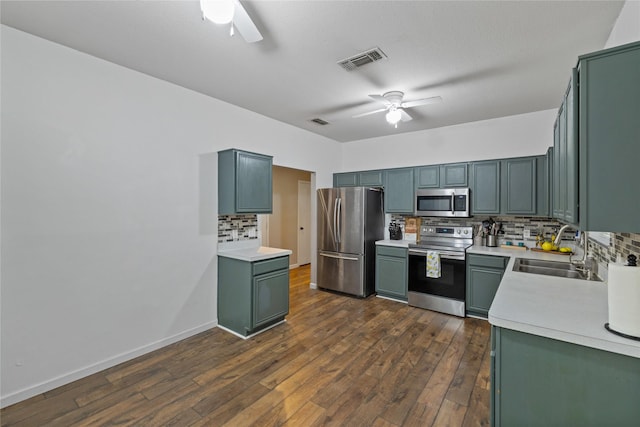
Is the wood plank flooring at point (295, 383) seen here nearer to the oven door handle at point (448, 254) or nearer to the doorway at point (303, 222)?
the oven door handle at point (448, 254)

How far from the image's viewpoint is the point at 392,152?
16.2 ft

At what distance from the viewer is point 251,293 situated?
9.93 ft

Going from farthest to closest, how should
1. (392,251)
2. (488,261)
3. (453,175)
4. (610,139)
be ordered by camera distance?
1. (392,251)
2. (453,175)
3. (488,261)
4. (610,139)

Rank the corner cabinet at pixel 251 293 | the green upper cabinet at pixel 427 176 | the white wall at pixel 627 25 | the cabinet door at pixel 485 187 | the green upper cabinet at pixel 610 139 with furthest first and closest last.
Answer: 1. the green upper cabinet at pixel 427 176
2. the cabinet door at pixel 485 187
3. the corner cabinet at pixel 251 293
4. the white wall at pixel 627 25
5. the green upper cabinet at pixel 610 139

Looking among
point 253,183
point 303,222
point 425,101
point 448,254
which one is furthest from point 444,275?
point 303,222

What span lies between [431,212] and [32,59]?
14.7ft

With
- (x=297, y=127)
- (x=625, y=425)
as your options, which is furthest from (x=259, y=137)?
(x=625, y=425)

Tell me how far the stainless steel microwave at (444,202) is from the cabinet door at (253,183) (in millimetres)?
2316

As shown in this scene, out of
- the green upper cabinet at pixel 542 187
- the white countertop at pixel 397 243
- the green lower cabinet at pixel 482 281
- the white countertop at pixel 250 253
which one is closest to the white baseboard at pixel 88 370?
the white countertop at pixel 250 253

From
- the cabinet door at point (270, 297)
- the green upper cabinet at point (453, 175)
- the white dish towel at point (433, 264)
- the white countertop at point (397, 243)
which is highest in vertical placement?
the green upper cabinet at point (453, 175)

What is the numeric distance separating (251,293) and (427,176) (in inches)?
120

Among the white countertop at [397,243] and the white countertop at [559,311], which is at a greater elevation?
the white countertop at [397,243]

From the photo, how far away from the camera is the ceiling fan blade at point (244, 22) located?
5.20 feet

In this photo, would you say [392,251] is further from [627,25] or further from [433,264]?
[627,25]
